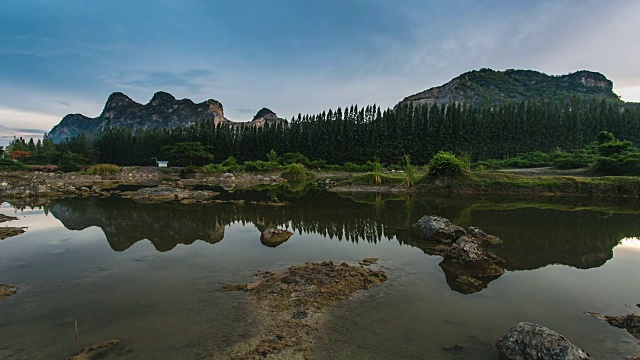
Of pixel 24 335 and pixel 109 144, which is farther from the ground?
pixel 109 144

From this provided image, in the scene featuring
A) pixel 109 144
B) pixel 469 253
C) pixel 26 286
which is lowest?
pixel 26 286

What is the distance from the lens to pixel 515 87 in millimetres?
173875

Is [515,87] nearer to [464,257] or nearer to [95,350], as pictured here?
[464,257]

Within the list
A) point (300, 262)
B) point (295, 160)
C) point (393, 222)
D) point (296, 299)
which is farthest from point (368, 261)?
point (295, 160)

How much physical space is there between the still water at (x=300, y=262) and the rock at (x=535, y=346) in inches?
11.1

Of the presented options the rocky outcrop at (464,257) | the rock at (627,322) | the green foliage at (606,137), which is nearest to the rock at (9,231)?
the rocky outcrop at (464,257)

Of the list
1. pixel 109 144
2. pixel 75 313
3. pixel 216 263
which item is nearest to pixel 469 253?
pixel 216 263

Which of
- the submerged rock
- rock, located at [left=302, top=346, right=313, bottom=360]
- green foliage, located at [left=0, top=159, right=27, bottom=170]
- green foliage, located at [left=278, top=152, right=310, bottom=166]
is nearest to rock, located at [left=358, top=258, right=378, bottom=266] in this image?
rock, located at [left=302, top=346, right=313, bottom=360]

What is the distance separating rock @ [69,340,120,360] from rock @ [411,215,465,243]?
31.3 feet

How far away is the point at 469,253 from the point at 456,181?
20537 millimetres

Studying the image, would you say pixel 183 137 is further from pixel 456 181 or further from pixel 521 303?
pixel 521 303

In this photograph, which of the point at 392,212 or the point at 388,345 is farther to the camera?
the point at 392,212

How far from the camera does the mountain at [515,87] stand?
163125 millimetres

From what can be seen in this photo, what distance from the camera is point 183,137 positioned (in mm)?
78000
